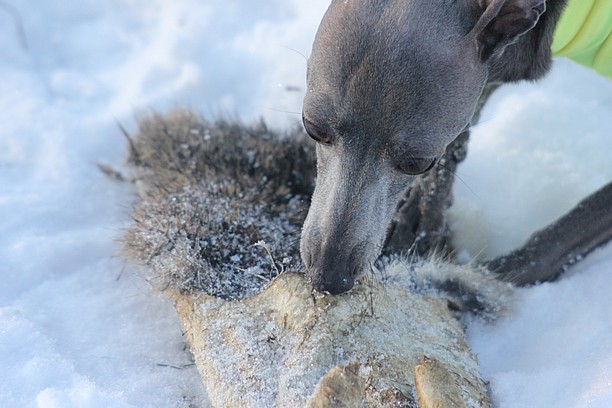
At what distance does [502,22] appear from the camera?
2.44 meters

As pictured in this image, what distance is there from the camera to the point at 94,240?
10.3 ft

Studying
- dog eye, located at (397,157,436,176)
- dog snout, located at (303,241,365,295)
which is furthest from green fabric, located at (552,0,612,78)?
dog snout, located at (303,241,365,295)

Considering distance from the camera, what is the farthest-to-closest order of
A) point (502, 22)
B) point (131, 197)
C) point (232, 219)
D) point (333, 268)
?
point (131, 197), point (232, 219), point (502, 22), point (333, 268)

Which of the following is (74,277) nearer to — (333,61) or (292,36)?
(333,61)

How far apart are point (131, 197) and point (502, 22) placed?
187 cm

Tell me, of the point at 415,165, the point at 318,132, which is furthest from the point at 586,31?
the point at 318,132

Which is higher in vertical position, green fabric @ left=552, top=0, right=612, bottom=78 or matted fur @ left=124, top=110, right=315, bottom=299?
green fabric @ left=552, top=0, right=612, bottom=78

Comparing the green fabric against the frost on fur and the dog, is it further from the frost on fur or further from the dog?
the frost on fur

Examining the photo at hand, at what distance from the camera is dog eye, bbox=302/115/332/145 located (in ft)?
8.07

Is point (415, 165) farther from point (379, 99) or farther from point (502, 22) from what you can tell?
point (502, 22)

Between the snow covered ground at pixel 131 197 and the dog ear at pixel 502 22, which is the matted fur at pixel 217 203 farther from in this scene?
the dog ear at pixel 502 22

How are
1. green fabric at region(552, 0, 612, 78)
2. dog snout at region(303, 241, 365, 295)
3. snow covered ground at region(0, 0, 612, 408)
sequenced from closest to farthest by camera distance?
1. dog snout at region(303, 241, 365, 295)
2. snow covered ground at region(0, 0, 612, 408)
3. green fabric at region(552, 0, 612, 78)

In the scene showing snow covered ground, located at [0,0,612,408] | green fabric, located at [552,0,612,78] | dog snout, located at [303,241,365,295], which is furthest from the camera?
green fabric, located at [552,0,612,78]

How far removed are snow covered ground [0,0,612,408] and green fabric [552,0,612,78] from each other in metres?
0.72
